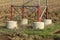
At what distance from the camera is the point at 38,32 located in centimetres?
1634

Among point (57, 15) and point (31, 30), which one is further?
point (57, 15)

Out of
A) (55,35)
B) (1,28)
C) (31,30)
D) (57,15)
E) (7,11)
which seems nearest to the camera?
(55,35)

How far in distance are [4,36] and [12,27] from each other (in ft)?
5.52

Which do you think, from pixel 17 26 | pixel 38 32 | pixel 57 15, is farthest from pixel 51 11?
pixel 38 32

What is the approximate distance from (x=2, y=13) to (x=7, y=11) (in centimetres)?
63

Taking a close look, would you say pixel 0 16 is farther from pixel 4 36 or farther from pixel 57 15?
pixel 4 36

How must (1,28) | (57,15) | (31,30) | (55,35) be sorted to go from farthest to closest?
(57,15) → (1,28) → (31,30) → (55,35)

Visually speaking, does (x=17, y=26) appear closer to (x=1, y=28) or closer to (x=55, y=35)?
(x=1, y=28)

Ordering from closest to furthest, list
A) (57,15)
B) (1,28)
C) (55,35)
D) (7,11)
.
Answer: (55,35), (1,28), (57,15), (7,11)

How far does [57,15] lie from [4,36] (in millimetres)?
9568

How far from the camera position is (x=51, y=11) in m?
25.8

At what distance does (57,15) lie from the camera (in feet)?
81.7

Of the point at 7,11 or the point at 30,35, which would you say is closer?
the point at 30,35

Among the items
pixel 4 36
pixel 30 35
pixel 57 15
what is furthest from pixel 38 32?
pixel 57 15
